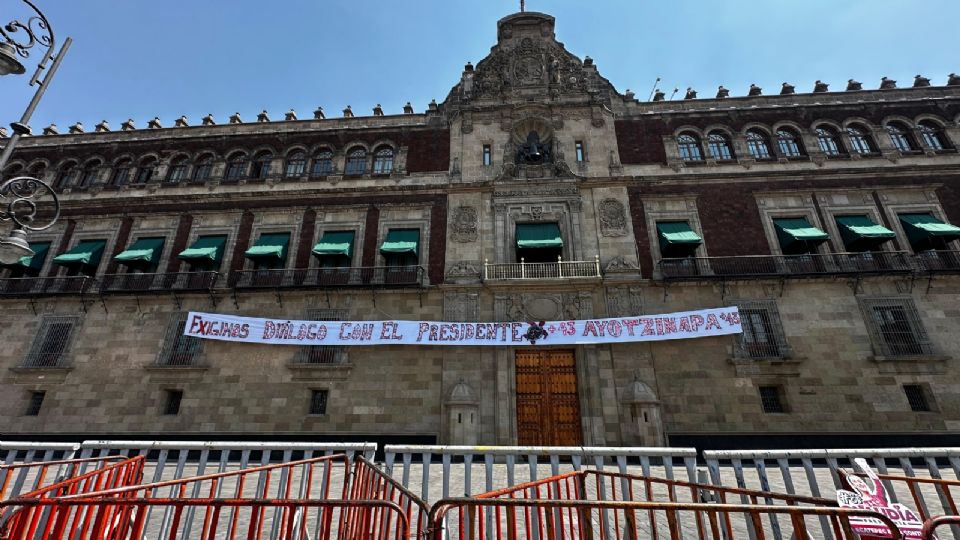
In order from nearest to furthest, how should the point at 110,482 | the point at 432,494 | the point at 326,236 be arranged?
the point at 110,482
the point at 432,494
the point at 326,236

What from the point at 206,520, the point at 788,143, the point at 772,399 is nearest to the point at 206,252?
the point at 206,520

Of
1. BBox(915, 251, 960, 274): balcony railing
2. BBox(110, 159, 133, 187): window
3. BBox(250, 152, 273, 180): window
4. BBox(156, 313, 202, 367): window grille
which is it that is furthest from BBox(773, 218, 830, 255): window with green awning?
BBox(110, 159, 133, 187): window

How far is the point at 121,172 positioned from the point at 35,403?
11165 mm

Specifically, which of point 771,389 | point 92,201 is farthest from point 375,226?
point 771,389

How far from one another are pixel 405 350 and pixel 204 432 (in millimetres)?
7731

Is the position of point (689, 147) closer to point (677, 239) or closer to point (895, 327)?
point (677, 239)

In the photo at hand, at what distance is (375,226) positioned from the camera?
16.9 m

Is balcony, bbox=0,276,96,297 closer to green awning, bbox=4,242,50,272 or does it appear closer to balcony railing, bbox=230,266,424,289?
green awning, bbox=4,242,50,272

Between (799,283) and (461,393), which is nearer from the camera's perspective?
(461,393)

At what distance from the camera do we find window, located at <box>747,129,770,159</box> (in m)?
17.3

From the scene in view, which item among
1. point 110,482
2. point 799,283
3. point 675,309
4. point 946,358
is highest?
point 799,283

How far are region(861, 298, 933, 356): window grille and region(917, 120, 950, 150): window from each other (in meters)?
8.39

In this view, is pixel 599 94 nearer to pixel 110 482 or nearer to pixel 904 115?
pixel 904 115

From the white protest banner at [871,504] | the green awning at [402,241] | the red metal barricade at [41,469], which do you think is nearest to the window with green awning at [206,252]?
the green awning at [402,241]
